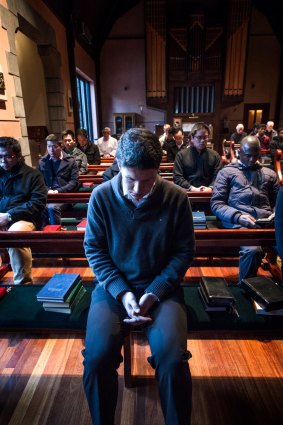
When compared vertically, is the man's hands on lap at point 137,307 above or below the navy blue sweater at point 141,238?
below

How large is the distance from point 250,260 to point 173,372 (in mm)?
1257

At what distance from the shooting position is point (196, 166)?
3197 millimetres

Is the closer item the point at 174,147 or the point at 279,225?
the point at 279,225

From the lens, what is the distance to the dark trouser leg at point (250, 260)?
2031 mm

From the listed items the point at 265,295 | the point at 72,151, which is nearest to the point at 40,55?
the point at 72,151

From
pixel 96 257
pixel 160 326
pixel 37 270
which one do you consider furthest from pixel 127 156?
pixel 37 270

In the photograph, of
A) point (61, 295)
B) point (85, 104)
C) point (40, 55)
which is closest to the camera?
point (61, 295)

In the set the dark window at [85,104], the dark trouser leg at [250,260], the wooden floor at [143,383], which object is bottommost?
the wooden floor at [143,383]

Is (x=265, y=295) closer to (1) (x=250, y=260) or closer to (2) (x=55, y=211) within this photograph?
(1) (x=250, y=260)

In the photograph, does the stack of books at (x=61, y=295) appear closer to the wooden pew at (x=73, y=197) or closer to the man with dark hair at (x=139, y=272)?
the man with dark hair at (x=139, y=272)

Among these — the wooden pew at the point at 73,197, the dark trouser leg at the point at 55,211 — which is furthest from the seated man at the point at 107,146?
the wooden pew at the point at 73,197

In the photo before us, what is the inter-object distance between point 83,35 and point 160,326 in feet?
23.7

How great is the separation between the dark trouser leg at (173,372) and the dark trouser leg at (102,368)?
0.15 meters

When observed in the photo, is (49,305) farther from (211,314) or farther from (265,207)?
(265,207)
